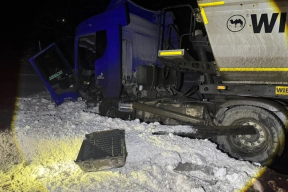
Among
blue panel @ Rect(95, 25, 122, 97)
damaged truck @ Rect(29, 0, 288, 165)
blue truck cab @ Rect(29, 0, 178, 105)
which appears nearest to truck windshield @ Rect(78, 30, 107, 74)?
blue truck cab @ Rect(29, 0, 178, 105)

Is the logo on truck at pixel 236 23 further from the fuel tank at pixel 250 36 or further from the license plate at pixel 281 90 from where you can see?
the license plate at pixel 281 90

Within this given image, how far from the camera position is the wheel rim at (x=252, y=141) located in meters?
3.90

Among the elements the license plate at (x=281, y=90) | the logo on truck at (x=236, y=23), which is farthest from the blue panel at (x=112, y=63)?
the license plate at (x=281, y=90)

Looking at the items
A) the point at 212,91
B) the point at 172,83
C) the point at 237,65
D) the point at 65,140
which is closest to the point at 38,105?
the point at 65,140

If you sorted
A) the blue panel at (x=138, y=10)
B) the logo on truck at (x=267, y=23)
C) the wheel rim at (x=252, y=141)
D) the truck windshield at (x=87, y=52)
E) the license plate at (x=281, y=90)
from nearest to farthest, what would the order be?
the logo on truck at (x=267, y=23)
the license plate at (x=281, y=90)
the wheel rim at (x=252, y=141)
the blue panel at (x=138, y=10)
the truck windshield at (x=87, y=52)

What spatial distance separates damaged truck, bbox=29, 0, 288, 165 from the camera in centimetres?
352

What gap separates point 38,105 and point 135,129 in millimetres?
4578

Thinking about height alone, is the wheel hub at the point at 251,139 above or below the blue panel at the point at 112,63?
below

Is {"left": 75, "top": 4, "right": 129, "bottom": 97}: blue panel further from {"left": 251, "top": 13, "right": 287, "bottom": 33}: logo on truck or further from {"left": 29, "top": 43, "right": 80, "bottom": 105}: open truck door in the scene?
{"left": 251, "top": 13, "right": 287, "bottom": 33}: logo on truck

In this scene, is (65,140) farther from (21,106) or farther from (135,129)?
(21,106)

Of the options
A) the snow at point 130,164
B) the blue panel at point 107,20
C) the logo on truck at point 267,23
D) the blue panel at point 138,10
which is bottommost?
the snow at point 130,164

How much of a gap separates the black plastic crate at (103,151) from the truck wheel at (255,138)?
177 cm

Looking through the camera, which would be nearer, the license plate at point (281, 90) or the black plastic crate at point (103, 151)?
the black plastic crate at point (103, 151)

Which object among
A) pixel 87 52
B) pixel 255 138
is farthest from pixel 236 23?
pixel 87 52
